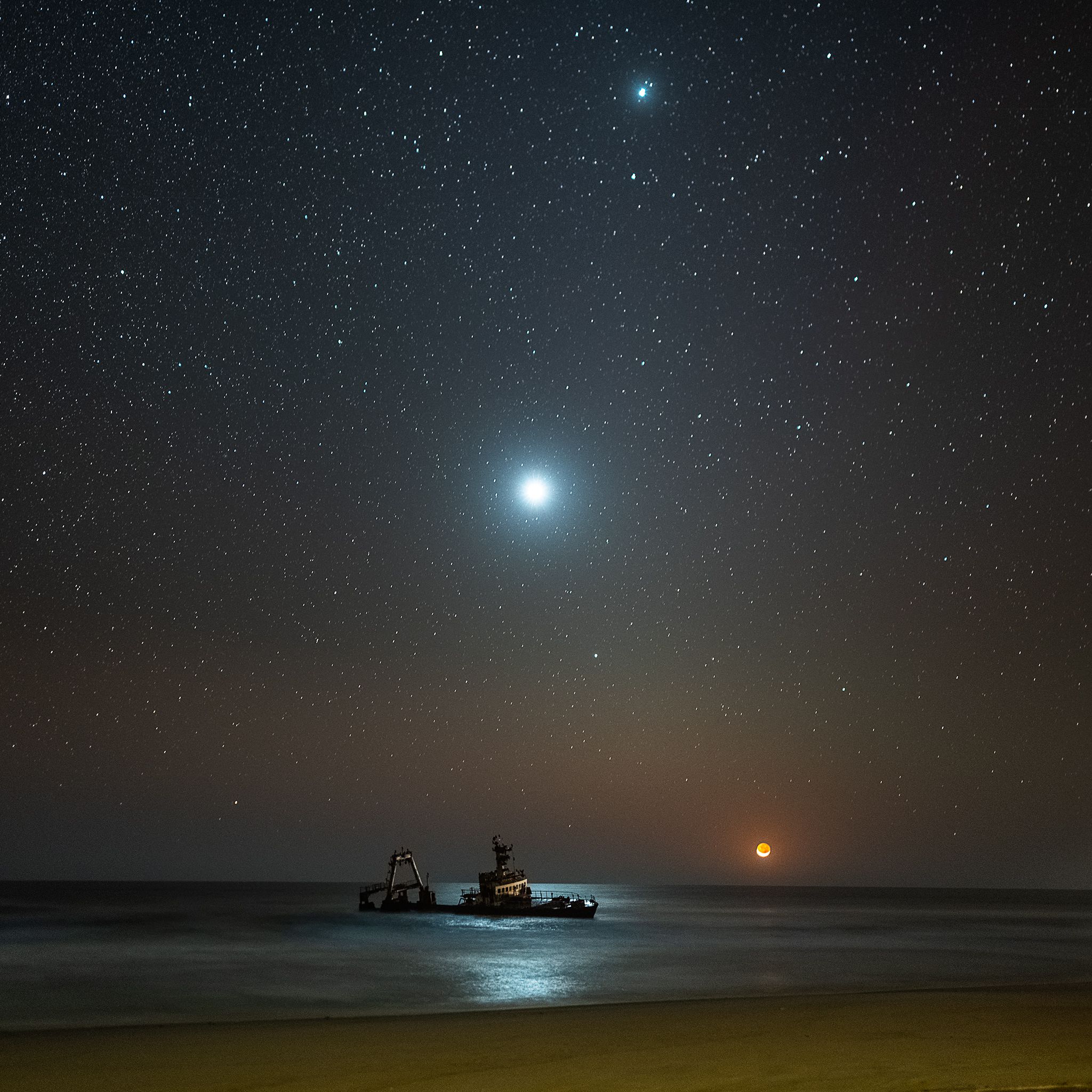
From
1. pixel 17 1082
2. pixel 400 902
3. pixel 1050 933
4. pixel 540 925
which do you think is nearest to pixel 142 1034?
pixel 17 1082

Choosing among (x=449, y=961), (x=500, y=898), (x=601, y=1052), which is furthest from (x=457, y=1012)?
(x=500, y=898)

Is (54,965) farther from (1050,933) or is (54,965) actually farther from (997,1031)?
(1050,933)

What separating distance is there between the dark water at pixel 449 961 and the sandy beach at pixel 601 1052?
7615mm

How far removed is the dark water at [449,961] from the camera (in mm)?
27656

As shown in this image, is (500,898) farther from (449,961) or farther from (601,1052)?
(601,1052)

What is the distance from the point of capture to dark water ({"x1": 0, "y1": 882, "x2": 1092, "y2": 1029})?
90.7ft

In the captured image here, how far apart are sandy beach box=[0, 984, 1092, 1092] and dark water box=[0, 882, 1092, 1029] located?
7615 mm

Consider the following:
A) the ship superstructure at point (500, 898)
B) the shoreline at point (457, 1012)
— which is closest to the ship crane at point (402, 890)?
the ship superstructure at point (500, 898)

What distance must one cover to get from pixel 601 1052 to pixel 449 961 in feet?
94.9

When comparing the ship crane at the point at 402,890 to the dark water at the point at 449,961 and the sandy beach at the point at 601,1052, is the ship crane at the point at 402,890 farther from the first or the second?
the sandy beach at the point at 601,1052

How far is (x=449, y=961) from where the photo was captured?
1596 inches

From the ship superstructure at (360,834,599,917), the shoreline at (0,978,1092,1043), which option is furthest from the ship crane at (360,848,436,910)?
the shoreline at (0,978,1092,1043)

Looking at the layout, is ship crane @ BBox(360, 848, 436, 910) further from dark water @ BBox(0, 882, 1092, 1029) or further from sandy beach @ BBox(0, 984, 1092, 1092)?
sandy beach @ BBox(0, 984, 1092, 1092)

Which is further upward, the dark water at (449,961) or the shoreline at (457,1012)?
the shoreline at (457,1012)
